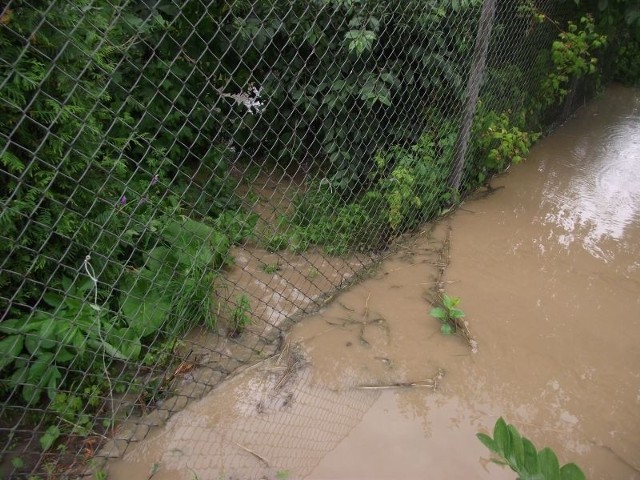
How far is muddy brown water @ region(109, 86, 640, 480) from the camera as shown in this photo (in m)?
1.99

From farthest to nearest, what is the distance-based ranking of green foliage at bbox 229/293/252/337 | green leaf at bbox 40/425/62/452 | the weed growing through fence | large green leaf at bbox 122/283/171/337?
the weed growing through fence → green foliage at bbox 229/293/252/337 → large green leaf at bbox 122/283/171/337 → green leaf at bbox 40/425/62/452

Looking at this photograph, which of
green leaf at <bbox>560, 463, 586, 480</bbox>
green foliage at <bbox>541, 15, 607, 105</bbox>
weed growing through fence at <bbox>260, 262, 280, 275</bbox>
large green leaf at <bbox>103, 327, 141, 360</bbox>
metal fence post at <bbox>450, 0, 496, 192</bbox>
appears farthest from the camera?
green foliage at <bbox>541, 15, 607, 105</bbox>

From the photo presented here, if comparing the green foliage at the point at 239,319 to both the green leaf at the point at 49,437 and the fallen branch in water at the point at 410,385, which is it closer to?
the fallen branch in water at the point at 410,385

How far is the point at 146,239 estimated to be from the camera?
2.53 meters

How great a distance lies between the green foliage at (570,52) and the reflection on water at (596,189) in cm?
74

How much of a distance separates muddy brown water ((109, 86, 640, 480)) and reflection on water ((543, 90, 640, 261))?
0.18ft

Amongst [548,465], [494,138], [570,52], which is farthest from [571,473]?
[570,52]

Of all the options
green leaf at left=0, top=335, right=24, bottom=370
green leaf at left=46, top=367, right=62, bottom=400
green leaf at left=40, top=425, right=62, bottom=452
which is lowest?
green leaf at left=40, top=425, right=62, bottom=452

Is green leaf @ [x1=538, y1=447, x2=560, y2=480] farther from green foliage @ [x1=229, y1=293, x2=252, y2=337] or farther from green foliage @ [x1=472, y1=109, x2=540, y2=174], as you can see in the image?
green foliage @ [x1=472, y1=109, x2=540, y2=174]

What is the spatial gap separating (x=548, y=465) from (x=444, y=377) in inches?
47.2

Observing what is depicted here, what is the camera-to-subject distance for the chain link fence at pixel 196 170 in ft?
5.86

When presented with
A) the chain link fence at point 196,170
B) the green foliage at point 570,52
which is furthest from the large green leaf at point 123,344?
the green foliage at point 570,52

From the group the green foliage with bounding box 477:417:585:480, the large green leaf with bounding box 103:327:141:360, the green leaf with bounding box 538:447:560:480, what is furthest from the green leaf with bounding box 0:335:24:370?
the green leaf with bounding box 538:447:560:480

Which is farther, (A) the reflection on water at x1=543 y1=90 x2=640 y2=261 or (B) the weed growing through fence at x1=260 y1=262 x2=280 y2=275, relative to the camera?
(A) the reflection on water at x1=543 y1=90 x2=640 y2=261
